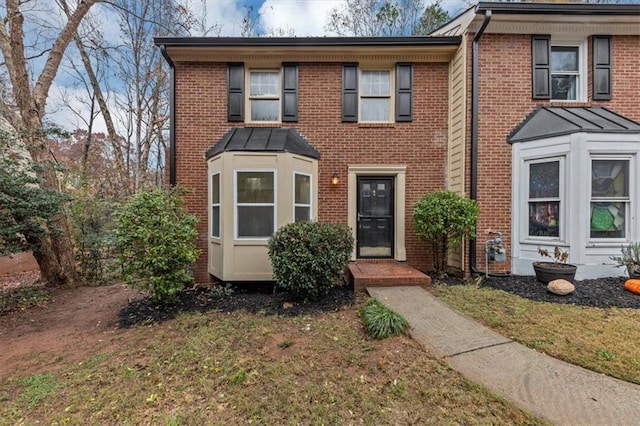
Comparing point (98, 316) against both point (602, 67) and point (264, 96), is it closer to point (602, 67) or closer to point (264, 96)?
point (264, 96)

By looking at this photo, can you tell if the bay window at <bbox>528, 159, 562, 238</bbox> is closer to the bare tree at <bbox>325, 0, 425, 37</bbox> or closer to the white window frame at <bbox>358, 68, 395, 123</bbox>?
the white window frame at <bbox>358, 68, 395, 123</bbox>

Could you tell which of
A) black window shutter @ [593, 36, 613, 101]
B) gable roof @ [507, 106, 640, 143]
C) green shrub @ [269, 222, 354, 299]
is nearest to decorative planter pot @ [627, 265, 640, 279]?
gable roof @ [507, 106, 640, 143]

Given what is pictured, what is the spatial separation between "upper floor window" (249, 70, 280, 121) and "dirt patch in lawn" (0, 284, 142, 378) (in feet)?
15.4

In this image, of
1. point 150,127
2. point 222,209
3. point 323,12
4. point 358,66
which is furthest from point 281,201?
point 150,127

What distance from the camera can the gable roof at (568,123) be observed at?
5.11m

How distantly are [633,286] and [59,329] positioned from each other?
928 centimetres

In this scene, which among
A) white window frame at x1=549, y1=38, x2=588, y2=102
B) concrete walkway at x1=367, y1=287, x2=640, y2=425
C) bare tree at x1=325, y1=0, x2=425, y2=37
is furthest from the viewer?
bare tree at x1=325, y1=0, x2=425, y2=37

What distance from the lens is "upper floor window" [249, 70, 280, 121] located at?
6512mm

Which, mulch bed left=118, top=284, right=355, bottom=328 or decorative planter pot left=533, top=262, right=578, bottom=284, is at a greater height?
decorative planter pot left=533, top=262, right=578, bottom=284

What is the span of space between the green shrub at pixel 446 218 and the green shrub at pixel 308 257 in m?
2.04

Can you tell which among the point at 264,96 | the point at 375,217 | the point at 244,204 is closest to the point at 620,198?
the point at 375,217

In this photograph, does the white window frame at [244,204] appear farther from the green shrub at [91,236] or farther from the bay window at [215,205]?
the green shrub at [91,236]

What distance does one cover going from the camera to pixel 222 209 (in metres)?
5.41

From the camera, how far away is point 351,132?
6414 mm
